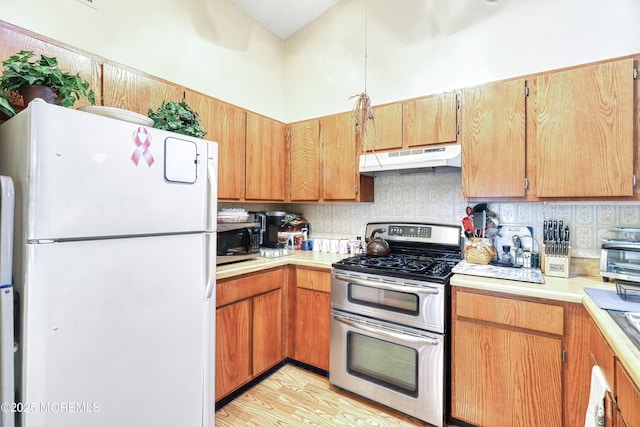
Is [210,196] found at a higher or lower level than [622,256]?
higher

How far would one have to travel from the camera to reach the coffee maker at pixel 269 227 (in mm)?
2688

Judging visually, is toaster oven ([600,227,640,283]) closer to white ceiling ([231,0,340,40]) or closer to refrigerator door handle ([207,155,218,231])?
refrigerator door handle ([207,155,218,231])

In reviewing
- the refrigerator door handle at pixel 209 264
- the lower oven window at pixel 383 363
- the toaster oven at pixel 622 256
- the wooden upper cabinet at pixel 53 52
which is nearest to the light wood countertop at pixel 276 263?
the refrigerator door handle at pixel 209 264

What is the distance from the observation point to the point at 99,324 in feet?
3.54

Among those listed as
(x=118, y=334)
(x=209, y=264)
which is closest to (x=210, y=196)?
(x=209, y=264)

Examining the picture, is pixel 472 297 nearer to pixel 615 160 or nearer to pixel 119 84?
pixel 615 160

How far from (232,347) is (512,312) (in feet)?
5.69

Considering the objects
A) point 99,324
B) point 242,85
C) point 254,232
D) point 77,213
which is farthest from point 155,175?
point 242,85

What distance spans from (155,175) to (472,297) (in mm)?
1768

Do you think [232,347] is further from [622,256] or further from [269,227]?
[622,256]

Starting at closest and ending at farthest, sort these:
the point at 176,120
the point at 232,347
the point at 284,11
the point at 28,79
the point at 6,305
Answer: the point at 6,305
the point at 28,79
the point at 176,120
the point at 232,347
the point at 284,11

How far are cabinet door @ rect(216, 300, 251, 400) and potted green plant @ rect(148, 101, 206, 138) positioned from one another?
1125 mm

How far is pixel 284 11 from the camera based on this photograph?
2846 mm

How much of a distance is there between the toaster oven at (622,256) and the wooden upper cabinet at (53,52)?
2937 millimetres
